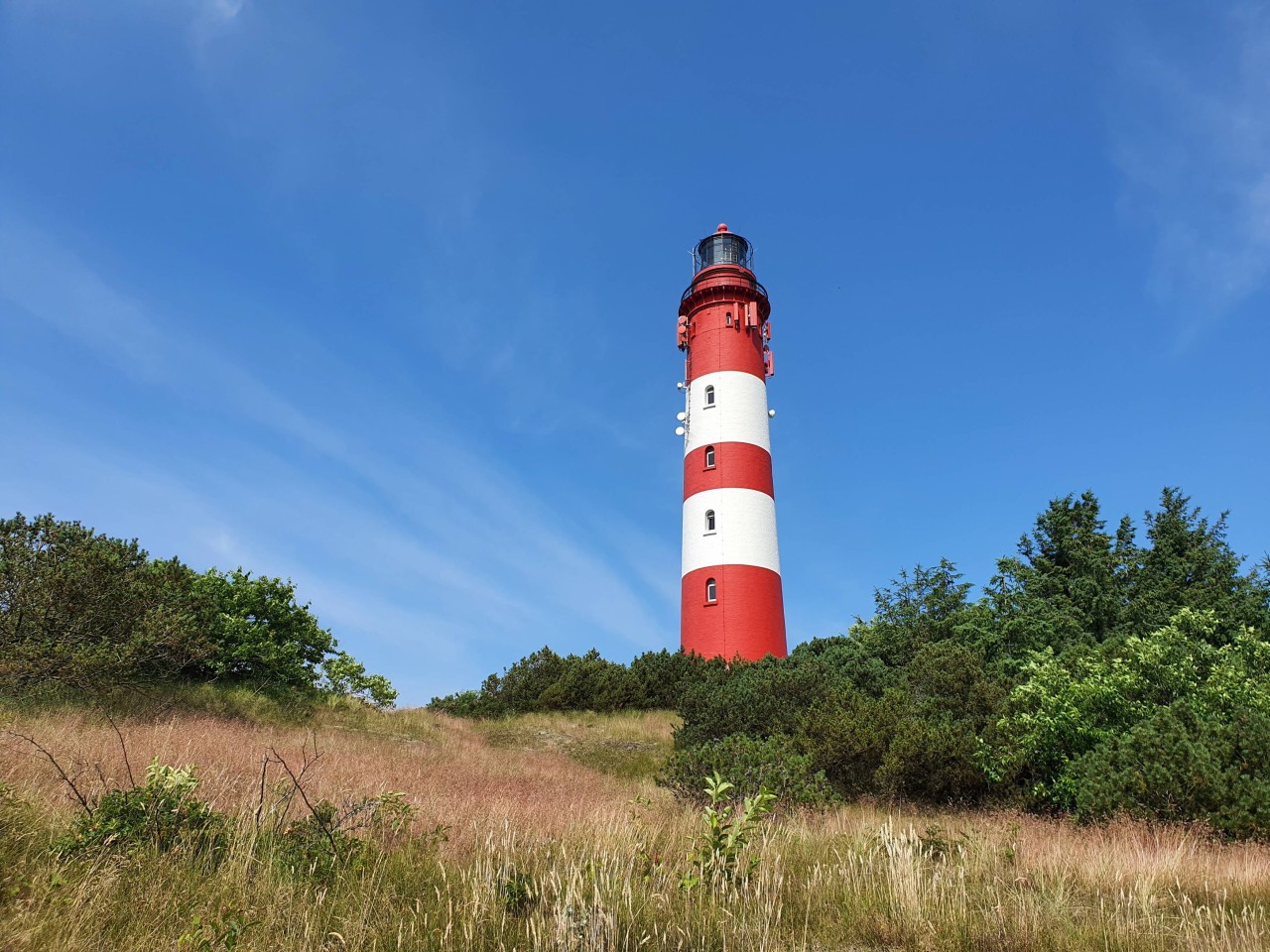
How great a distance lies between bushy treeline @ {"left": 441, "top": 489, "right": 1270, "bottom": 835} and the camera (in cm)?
1080

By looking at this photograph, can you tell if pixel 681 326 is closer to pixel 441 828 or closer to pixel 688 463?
pixel 688 463

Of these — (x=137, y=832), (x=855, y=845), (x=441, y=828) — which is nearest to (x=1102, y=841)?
(x=855, y=845)

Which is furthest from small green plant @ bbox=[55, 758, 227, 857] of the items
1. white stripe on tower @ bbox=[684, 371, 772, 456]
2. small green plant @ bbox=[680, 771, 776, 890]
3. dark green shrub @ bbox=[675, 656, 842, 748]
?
white stripe on tower @ bbox=[684, 371, 772, 456]

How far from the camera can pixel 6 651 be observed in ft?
48.8

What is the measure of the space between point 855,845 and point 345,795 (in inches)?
214

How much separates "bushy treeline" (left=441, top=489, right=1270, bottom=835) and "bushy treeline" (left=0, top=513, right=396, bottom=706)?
1230cm

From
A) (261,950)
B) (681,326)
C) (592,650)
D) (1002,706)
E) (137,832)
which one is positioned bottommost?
(261,950)

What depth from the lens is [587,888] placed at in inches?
201

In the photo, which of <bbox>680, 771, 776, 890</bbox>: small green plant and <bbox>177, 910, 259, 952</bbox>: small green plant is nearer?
<bbox>177, 910, 259, 952</bbox>: small green plant

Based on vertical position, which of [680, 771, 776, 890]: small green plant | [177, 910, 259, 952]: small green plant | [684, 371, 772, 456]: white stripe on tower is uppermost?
[684, 371, 772, 456]: white stripe on tower

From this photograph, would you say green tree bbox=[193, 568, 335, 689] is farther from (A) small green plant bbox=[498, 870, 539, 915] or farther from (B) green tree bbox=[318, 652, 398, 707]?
(A) small green plant bbox=[498, 870, 539, 915]

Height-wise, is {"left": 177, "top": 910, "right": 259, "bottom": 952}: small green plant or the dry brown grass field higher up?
the dry brown grass field

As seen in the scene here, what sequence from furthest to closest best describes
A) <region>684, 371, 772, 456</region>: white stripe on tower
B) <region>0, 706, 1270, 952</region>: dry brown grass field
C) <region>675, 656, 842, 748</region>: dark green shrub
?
1. <region>684, 371, 772, 456</region>: white stripe on tower
2. <region>675, 656, 842, 748</region>: dark green shrub
3. <region>0, 706, 1270, 952</region>: dry brown grass field

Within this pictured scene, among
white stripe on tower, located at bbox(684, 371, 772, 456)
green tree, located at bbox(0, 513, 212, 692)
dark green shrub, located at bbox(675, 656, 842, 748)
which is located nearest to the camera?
green tree, located at bbox(0, 513, 212, 692)
